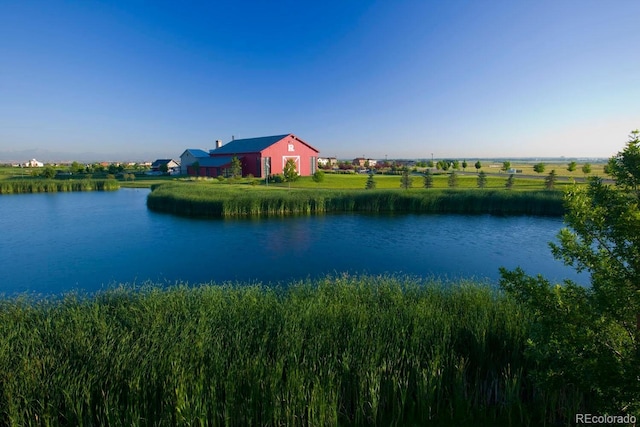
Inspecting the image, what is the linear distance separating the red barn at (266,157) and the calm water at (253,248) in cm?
1985

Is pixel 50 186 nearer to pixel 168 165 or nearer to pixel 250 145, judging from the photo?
pixel 250 145

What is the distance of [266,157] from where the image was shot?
1630 inches

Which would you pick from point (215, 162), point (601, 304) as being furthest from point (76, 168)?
point (601, 304)

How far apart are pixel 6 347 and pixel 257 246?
11122mm

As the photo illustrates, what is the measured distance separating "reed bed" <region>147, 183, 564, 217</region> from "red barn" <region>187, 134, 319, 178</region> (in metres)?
15.3

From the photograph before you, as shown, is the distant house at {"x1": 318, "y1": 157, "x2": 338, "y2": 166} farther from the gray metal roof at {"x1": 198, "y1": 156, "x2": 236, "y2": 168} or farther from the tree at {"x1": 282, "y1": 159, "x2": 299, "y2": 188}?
the tree at {"x1": 282, "y1": 159, "x2": 299, "y2": 188}

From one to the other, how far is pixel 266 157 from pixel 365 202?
62.1 feet

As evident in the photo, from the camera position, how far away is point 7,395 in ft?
12.6

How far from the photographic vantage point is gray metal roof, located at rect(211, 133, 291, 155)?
4272 centimetres

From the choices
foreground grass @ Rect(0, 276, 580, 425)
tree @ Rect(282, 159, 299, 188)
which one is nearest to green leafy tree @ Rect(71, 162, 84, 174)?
tree @ Rect(282, 159, 299, 188)

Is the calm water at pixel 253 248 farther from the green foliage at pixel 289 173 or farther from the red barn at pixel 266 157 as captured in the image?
the red barn at pixel 266 157

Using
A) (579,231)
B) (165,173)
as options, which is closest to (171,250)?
(579,231)

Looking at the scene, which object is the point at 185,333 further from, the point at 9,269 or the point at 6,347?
the point at 9,269

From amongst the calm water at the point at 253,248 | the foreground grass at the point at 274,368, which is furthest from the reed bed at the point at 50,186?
the foreground grass at the point at 274,368
